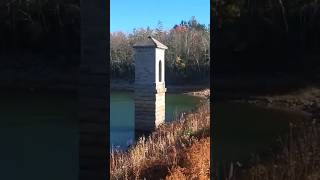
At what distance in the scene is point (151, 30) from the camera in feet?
88.0

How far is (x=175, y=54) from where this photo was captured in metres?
24.1

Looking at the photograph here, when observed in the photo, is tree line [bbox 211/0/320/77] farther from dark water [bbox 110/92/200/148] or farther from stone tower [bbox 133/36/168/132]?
stone tower [bbox 133/36/168/132]

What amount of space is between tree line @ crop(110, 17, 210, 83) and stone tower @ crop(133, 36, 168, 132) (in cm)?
440

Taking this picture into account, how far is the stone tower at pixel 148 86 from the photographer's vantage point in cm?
Result: 1366

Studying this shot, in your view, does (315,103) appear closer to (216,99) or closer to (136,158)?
(216,99)

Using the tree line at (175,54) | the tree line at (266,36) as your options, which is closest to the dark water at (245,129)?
the tree line at (266,36)

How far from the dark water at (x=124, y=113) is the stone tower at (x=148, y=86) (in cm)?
47

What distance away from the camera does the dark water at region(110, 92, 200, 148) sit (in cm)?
1222

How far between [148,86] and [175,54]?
10.3 m
